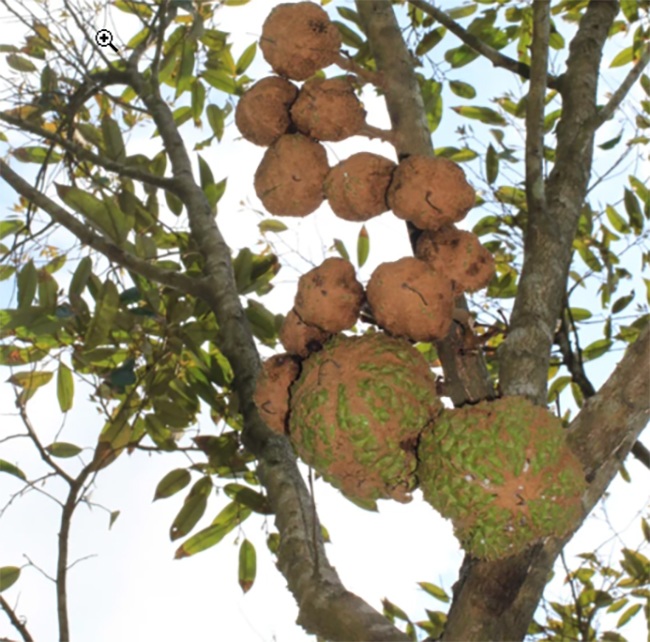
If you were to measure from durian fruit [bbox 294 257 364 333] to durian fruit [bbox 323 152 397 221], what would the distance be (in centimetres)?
13

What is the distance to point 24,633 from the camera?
193 centimetres

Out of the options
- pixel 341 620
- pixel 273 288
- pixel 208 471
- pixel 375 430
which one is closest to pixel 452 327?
pixel 375 430

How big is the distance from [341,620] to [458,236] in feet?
2.33

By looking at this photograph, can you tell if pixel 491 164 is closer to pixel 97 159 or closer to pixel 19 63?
pixel 97 159

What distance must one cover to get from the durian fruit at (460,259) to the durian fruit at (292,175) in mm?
285

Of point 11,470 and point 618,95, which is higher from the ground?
point 618,95

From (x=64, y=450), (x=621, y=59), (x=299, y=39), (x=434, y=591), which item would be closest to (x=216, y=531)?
(x=64, y=450)

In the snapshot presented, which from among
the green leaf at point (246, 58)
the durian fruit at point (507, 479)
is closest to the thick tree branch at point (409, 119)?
the durian fruit at point (507, 479)

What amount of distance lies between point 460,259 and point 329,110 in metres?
0.40

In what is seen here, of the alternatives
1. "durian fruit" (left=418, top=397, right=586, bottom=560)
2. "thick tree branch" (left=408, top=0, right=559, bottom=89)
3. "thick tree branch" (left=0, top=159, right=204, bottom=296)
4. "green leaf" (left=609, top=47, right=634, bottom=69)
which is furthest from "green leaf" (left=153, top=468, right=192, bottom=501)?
"green leaf" (left=609, top=47, right=634, bottom=69)

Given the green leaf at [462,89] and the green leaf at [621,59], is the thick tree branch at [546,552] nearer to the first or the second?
the green leaf at [462,89]

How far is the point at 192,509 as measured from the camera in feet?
7.99

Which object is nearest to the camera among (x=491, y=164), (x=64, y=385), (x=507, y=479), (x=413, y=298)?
(x=507, y=479)

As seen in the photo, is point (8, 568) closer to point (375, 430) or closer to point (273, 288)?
point (273, 288)
